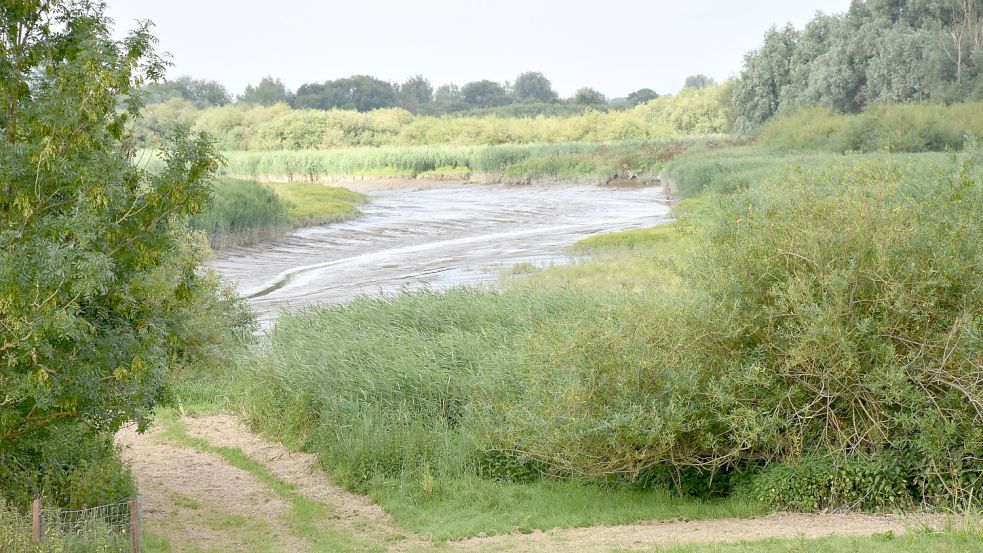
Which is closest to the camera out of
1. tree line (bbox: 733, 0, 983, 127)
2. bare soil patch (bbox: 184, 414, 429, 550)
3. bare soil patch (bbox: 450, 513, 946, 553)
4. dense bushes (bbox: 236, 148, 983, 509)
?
bare soil patch (bbox: 450, 513, 946, 553)

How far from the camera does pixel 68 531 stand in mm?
8688

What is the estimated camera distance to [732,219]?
38.1 ft

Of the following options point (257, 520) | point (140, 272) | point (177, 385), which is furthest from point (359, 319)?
point (140, 272)

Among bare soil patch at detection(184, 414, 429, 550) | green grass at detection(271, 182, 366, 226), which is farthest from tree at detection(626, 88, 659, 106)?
bare soil patch at detection(184, 414, 429, 550)

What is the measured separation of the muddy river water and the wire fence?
11666mm

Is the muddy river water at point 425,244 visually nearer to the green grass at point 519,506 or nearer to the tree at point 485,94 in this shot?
the green grass at point 519,506

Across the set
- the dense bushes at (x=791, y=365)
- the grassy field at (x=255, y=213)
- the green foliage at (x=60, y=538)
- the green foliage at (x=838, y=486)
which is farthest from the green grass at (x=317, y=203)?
the green foliage at (x=60, y=538)

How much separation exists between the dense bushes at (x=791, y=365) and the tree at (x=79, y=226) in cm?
449

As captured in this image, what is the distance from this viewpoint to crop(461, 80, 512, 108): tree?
14950cm

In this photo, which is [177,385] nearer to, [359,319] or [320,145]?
[359,319]

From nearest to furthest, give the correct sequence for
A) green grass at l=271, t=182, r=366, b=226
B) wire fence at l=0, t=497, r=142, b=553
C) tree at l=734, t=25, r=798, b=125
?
wire fence at l=0, t=497, r=142, b=553 → green grass at l=271, t=182, r=366, b=226 → tree at l=734, t=25, r=798, b=125

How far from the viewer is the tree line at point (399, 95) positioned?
13438 cm

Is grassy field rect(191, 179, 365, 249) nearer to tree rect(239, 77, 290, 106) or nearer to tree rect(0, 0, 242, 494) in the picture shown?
tree rect(0, 0, 242, 494)

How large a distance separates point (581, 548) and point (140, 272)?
4670mm
